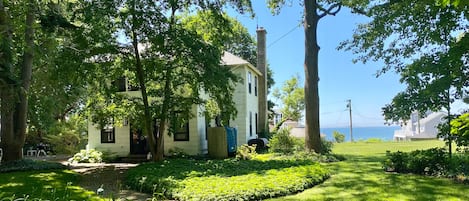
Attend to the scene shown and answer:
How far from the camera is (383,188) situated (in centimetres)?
743

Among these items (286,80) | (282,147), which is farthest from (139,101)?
(286,80)

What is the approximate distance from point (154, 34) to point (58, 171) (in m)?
5.40

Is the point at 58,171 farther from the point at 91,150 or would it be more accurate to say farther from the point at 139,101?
the point at 91,150

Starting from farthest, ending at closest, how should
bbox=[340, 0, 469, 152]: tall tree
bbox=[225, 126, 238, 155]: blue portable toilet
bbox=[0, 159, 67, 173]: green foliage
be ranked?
bbox=[225, 126, 238, 155]: blue portable toilet, bbox=[0, 159, 67, 173]: green foliage, bbox=[340, 0, 469, 152]: tall tree

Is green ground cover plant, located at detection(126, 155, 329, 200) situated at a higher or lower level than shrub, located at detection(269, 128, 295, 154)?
lower

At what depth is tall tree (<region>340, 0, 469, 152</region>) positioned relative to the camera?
9.11 meters

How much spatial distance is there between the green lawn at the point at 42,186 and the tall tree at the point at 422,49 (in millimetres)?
8365

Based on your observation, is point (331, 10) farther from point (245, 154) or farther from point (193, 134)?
point (193, 134)

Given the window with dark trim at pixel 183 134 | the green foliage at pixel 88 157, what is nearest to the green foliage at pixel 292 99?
the window with dark trim at pixel 183 134

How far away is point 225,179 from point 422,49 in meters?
7.83

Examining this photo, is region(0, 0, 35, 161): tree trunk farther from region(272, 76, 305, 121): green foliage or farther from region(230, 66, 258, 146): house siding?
region(272, 76, 305, 121): green foliage

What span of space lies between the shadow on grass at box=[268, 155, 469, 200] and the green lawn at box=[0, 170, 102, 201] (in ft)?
14.3

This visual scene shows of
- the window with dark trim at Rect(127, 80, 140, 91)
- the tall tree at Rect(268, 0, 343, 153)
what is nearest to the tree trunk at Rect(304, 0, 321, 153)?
the tall tree at Rect(268, 0, 343, 153)

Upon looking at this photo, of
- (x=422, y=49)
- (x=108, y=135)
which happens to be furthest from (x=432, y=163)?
(x=108, y=135)
